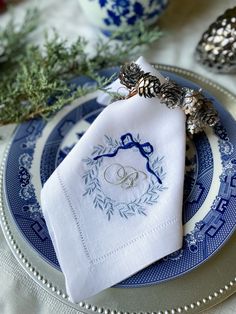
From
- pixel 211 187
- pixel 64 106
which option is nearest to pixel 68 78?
pixel 64 106

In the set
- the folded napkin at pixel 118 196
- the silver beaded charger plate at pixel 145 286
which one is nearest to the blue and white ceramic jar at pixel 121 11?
the folded napkin at pixel 118 196

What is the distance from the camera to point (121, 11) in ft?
2.37

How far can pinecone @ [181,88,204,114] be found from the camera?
1.87ft

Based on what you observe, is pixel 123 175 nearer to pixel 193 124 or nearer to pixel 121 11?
pixel 193 124

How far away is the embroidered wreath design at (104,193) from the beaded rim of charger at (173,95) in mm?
58

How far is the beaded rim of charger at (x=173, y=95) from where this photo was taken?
0.57 metres

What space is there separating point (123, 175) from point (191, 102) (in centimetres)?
12

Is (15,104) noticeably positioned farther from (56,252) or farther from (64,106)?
(56,252)

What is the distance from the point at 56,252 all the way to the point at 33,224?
0.05 metres

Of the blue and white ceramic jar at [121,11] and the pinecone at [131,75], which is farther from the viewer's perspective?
the blue and white ceramic jar at [121,11]

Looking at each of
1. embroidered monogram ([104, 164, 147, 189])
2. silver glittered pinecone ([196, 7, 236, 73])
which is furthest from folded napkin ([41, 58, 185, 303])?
silver glittered pinecone ([196, 7, 236, 73])

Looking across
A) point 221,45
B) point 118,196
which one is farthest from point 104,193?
point 221,45

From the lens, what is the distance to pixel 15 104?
0.67m

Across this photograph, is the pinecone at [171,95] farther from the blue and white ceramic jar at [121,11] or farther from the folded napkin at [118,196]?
the blue and white ceramic jar at [121,11]
